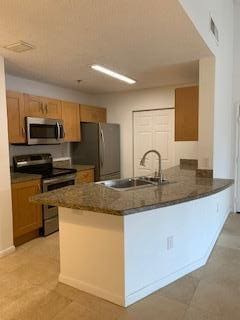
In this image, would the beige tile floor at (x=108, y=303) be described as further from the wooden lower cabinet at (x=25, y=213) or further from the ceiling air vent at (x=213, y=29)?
the ceiling air vent at (x=213, y=29)

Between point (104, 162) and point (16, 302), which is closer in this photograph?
point (16, 302)

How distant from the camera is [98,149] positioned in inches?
186

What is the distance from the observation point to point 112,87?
4.79 metres

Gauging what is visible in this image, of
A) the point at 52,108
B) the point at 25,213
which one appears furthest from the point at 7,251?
the point at 52,108

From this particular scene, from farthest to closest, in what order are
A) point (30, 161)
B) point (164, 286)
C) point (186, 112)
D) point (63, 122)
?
point (63, 122), point (30, 161), point (186, 112), point (164, 286)

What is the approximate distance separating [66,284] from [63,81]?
3153 millimetres

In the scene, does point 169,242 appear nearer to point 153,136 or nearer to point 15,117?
point 15,117

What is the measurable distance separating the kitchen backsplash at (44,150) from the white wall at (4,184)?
85 cm

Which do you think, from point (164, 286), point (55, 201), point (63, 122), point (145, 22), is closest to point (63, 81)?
point (63, 122)

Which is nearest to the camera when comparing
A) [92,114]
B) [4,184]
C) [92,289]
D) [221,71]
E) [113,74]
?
[92,289]

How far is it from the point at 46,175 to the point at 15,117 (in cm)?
93

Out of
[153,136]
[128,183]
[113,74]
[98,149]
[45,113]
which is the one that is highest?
[113,74]

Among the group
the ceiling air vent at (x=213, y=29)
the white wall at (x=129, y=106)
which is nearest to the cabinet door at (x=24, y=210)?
the white wall at (x=129, y=106)

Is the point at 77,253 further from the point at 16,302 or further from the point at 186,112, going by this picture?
the point at 186,112
